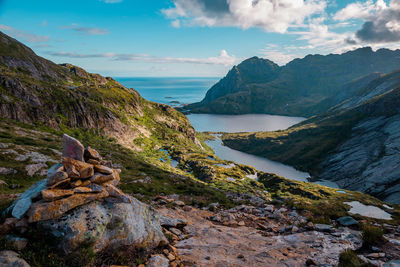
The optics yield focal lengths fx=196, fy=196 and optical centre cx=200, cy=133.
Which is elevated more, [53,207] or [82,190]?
[82,190]

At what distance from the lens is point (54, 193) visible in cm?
892

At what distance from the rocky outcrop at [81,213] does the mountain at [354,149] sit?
92.7 meters

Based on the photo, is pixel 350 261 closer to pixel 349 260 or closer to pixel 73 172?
pixel 349 260

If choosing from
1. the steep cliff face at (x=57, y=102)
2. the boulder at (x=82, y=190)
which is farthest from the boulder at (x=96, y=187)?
the steep cliff face at (x=57, y=102)

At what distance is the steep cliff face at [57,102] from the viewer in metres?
50.4

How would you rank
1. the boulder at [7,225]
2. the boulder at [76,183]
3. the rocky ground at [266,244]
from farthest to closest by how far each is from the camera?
the rocky ground at [266,244], the boulder at [76,183], the boulder at [7,225]

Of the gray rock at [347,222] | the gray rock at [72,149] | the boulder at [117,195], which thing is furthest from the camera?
the gray rock at [347,222]

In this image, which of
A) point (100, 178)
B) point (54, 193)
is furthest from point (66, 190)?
point (100, 178)

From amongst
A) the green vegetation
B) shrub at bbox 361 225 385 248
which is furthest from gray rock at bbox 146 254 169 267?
shrub at bbox 361 225 385 248

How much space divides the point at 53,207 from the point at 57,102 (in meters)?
64.8

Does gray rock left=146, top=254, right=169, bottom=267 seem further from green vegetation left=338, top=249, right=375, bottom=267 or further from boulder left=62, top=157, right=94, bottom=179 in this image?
green vegetation left=338, top=249, right=375, bottom=267

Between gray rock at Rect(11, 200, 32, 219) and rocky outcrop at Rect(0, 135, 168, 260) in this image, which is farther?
gray rock at Rect(11, 200, 32, 219)

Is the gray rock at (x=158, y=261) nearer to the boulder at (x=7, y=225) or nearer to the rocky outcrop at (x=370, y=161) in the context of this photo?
the boulder at (x=7, y=225)

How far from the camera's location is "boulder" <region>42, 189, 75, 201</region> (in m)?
8.66
